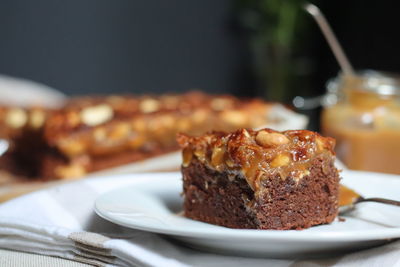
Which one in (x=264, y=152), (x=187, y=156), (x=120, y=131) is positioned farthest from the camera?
(x=120, y=131)

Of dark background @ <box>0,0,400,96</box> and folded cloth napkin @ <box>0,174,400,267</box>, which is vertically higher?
dark background @ <box>0,0,400,96</box>

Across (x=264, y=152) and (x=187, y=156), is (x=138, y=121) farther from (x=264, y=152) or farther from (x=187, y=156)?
(x=264, y=152)

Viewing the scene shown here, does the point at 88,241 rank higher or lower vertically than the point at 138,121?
lower

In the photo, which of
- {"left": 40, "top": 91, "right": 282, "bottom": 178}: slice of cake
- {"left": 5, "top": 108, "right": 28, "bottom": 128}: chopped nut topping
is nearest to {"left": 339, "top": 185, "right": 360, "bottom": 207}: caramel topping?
{"left": 40, "top": 91, "right": 282, "bottom": 178}: slice of cake

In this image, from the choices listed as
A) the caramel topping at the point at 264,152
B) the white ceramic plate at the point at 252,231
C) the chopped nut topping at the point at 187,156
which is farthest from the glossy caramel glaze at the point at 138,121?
the caramel topping at the point at 264,152

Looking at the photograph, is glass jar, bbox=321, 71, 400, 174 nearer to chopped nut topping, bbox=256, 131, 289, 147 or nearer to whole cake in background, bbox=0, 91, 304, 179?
whole cake in background, bbox=0, 91, 304, 179

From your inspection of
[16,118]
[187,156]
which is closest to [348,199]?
[187,156]
